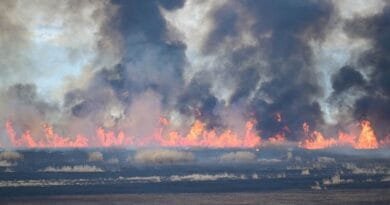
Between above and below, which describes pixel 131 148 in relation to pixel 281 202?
above

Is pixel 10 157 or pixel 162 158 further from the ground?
pixel 10 157

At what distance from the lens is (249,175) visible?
7669 centimetres

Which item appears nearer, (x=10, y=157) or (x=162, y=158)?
(x=162, y=158)

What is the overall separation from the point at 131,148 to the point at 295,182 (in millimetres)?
101620

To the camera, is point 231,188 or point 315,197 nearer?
point 315,197

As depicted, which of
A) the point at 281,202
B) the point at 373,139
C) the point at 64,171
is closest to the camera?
the point at 281,202

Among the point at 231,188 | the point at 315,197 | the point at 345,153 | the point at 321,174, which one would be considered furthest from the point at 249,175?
the point at 345,153

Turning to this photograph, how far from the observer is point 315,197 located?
169 ft

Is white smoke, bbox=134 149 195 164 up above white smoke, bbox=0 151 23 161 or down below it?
below

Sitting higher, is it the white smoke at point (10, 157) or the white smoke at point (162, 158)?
the white smoke at point (10, 157)

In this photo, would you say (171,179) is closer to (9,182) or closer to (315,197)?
(9,182)

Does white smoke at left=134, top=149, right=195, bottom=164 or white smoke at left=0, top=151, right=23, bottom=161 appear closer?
white smoke at left=134, top=149, right=195, bottom=164

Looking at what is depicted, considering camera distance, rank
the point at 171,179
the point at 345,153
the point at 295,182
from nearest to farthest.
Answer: the point at 295,182, the point at 171,179, the point at 345,153

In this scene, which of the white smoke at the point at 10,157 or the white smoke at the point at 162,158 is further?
the white smoke at the point at 10,157
